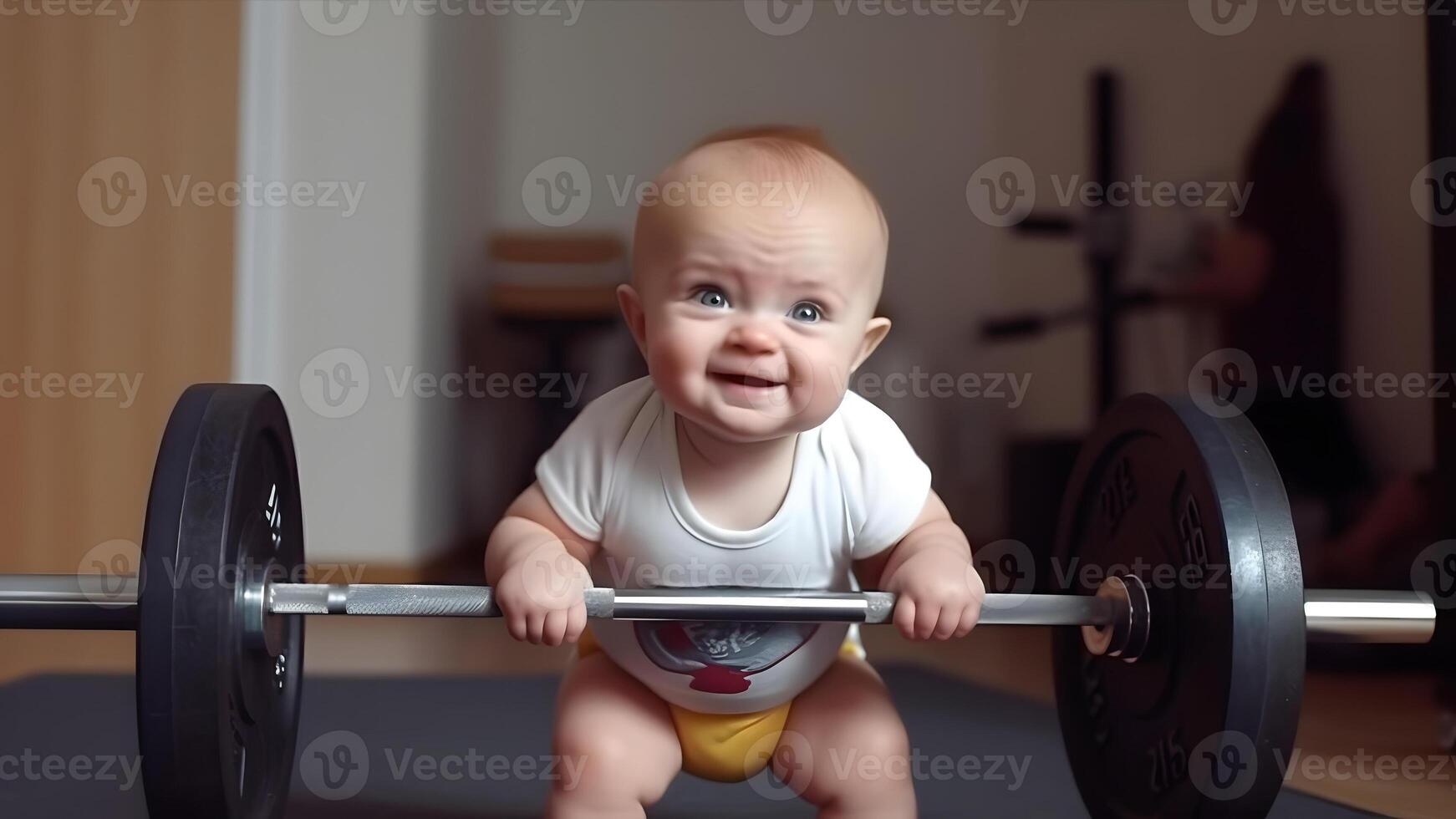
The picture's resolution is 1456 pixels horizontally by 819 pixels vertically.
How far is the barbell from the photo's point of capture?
2.23 ft

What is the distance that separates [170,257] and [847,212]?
182 centimetres

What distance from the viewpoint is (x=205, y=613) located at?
68cm

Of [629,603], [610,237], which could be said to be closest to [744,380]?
[629,603]

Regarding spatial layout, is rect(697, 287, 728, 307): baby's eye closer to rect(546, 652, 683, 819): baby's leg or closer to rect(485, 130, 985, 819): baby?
rect(485, 130, 985, 819): baby

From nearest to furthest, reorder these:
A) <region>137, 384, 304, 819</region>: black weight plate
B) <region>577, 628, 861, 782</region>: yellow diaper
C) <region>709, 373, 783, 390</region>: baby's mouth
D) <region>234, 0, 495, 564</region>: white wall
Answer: <region>137, 384, 304, 819</region>: black weight plate
<region>709, 373, 783, 390</region>: baby's mouth
<region>577, 628, 861, 782</region>: yellow diaper
<region>234, 0, 495, 564</region>: white wall

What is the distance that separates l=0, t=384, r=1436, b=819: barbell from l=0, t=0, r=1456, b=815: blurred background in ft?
2.35

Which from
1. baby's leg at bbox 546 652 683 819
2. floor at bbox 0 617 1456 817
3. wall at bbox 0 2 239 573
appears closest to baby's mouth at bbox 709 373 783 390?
baby's leg at bbox 546 652 683 819

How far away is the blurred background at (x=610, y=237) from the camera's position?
175cm

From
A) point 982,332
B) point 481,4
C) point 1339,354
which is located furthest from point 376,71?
point 1339,354

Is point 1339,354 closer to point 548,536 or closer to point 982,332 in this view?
point 982,332

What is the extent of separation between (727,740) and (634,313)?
316mm

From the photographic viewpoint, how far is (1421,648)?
1.58 m

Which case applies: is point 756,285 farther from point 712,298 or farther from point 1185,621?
point 1185,621

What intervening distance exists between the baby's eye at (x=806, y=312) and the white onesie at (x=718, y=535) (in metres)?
0.11
